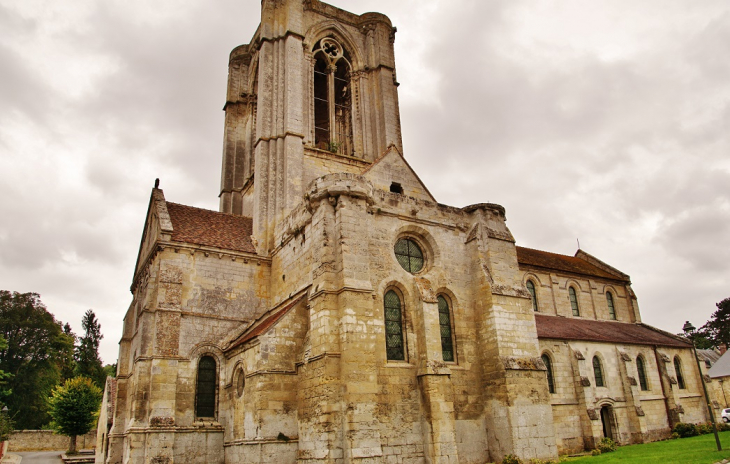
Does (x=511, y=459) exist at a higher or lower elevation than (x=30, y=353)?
lower

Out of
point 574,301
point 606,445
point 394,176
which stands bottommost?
point 606,445

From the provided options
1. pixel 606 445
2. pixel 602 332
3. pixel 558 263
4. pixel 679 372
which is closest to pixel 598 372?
pixel 602 332

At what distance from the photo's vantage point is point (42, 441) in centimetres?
4469

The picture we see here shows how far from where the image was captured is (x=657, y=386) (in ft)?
85.7

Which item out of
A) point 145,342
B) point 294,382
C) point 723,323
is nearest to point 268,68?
point 145,342

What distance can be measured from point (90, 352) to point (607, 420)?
56457 mm

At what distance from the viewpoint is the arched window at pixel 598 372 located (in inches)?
942

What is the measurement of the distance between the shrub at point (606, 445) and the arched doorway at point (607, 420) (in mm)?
1364

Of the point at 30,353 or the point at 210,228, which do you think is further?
the point at 30,353

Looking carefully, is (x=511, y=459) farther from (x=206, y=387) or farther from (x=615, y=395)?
(x=615, y=395)

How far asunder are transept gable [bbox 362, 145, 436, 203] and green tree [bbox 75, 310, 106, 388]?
1981 inches

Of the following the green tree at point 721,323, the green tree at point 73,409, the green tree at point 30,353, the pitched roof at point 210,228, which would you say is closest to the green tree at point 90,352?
the green tree at point 30,353

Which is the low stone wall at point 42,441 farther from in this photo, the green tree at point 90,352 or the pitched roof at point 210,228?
the pitched roof at point 210,228

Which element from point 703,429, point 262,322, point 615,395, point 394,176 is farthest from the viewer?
point 703,429
